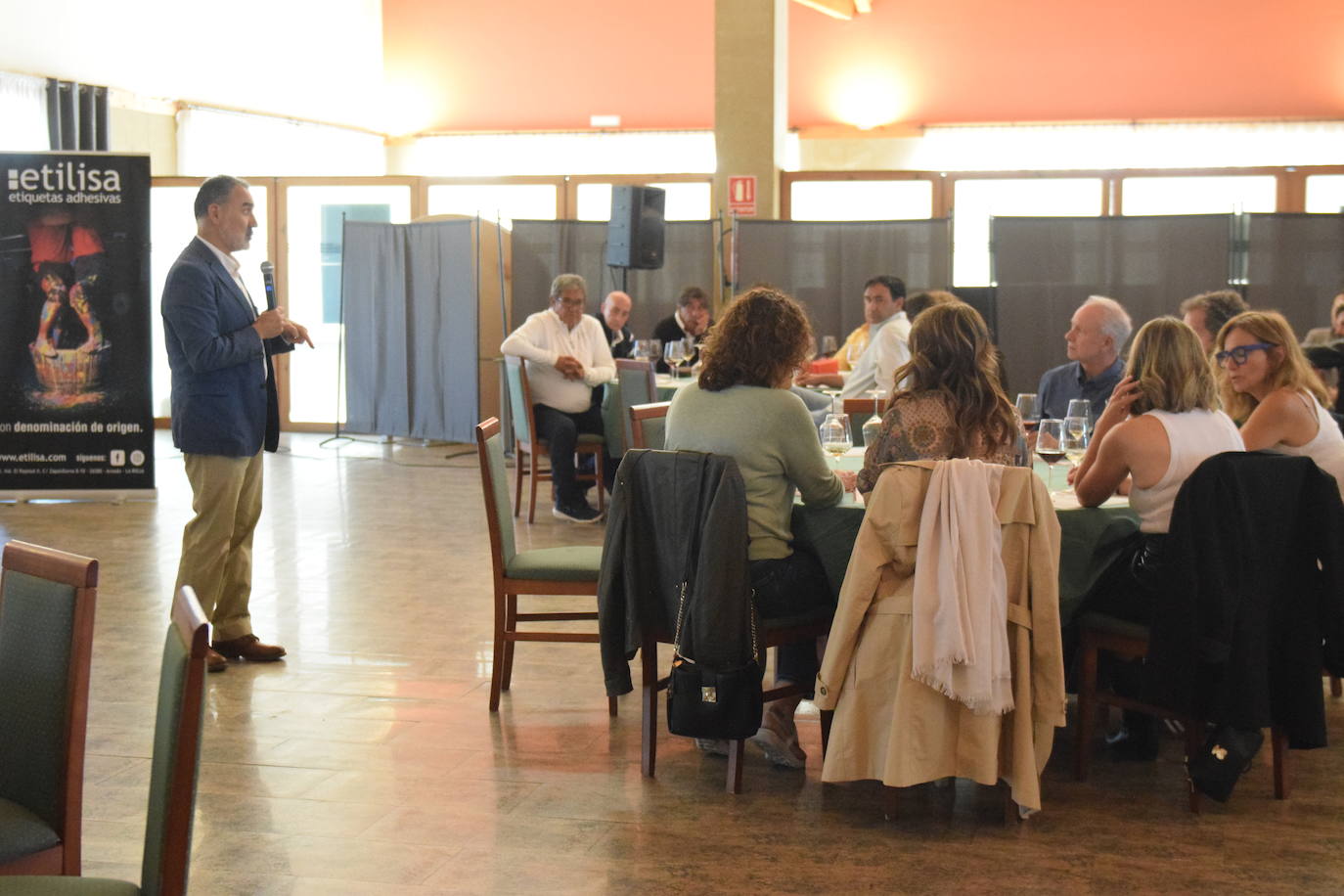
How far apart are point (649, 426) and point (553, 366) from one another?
10.7 ft

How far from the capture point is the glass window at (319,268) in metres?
11.5

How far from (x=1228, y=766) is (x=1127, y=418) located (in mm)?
887

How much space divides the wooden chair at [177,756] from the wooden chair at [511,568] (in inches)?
86.0

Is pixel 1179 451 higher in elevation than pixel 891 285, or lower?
lower

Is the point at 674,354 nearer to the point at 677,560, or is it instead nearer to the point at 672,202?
the point at 677,560

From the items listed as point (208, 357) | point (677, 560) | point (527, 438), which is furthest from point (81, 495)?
point (677, 560)

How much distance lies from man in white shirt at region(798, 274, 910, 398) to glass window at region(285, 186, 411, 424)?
17.4 feet

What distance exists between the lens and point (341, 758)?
3816 millimetres

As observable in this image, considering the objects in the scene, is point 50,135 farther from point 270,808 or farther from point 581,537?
point 270,808

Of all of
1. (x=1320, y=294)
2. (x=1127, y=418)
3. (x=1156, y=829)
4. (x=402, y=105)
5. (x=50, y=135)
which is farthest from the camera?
(x=402, y=105)

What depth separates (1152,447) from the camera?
3.45 m

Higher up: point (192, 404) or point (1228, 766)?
point (192, 404)

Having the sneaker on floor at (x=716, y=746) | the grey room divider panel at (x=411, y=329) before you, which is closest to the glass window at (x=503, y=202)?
the grey room divider panel at (x=411, y=329)

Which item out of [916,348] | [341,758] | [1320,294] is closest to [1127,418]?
[916,348]
